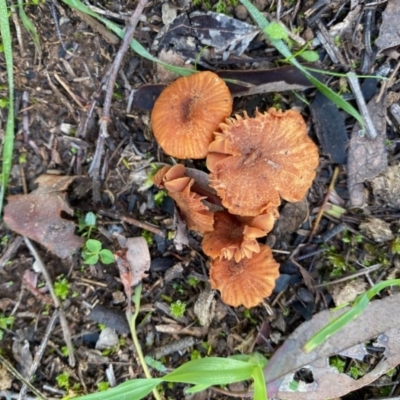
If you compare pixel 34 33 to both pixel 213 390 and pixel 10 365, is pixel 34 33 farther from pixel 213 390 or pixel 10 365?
pixel 213 390

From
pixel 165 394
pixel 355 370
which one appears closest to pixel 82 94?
pixel 165 394

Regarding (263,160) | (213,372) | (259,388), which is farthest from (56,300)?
(263,160)

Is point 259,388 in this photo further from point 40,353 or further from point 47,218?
point 47,218

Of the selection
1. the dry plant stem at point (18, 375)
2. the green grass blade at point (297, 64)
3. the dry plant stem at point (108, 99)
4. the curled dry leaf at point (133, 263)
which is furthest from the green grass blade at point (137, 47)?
the dry plant stem at point (18, 375)

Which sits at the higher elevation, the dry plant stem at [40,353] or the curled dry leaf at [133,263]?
the curled dry leaf at [133,263]

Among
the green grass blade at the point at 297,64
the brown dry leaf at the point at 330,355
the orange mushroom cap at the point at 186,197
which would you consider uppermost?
the green grass blade at the point at 297,64

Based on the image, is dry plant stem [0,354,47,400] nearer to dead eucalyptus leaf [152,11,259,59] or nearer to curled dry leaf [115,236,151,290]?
curled dry leaf [115,236,151,290]

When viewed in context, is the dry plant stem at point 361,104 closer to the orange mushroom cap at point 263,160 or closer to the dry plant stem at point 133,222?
the orange mushroom cap at point 263,160
